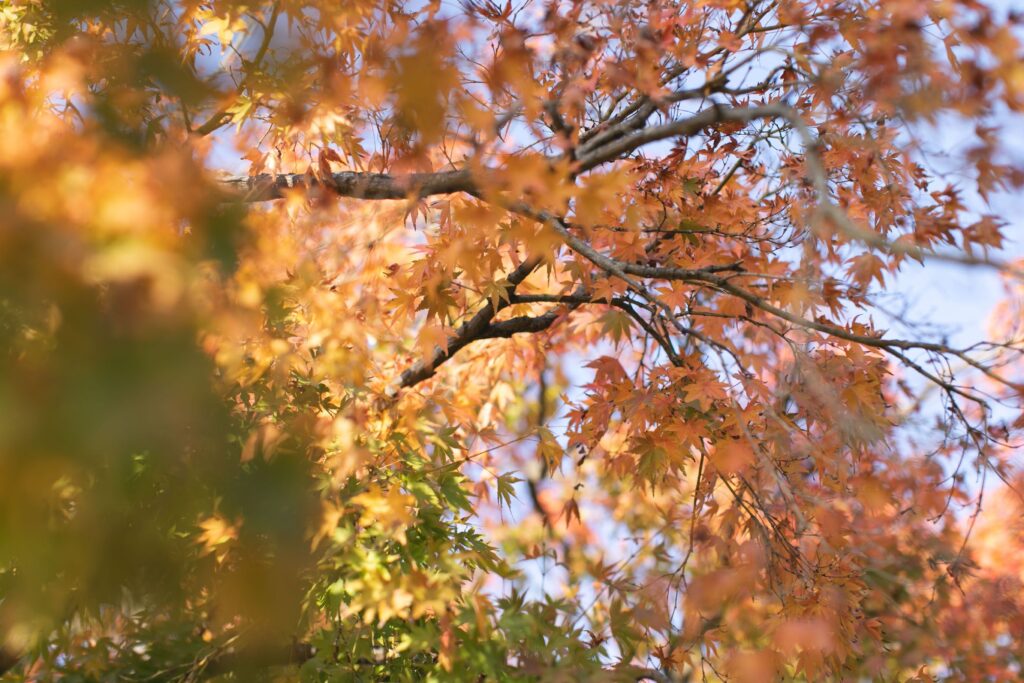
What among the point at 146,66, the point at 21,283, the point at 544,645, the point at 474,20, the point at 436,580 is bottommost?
the point at 544,645

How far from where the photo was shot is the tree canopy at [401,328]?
74.0 inches

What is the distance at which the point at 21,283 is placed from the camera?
64.4 inches

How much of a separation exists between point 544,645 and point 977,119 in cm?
251

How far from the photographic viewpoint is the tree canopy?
1880 millimetres

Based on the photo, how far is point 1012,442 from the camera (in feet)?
10.1

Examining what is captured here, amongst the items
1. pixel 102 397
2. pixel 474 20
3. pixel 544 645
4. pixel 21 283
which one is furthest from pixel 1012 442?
pixel 21 283

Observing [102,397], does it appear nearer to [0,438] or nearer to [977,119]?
[0,438]

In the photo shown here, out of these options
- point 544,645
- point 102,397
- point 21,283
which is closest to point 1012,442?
point 544,645

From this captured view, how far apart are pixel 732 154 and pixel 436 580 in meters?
2.44

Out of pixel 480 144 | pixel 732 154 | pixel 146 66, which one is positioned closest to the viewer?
pixel 146 66

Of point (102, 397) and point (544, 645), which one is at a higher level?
point (102, 397)

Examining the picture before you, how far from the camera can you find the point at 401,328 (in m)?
3.46

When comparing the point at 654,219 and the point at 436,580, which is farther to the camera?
the point at 654,219

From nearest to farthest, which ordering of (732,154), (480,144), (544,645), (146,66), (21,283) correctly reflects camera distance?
(21,283)
(146,66)
(544,645)
(480,144)
(732,154)
